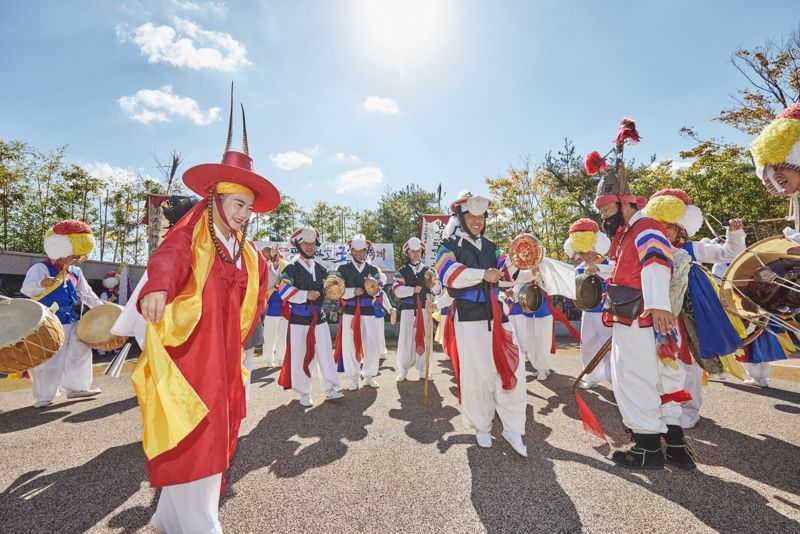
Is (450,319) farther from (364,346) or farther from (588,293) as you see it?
(364,346)

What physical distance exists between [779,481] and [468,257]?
272 centimetres

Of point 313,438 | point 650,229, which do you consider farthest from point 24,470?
point 650,229

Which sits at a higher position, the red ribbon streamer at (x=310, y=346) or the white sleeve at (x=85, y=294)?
the white sleeve at (x=85, y=294)

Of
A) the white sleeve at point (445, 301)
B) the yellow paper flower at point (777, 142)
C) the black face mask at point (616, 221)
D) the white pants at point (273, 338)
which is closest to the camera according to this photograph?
the yellow paper flower at point (777, 142)

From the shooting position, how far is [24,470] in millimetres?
2959

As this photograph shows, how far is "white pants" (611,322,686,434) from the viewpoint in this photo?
282 centimetres

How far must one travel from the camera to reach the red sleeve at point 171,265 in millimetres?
1786

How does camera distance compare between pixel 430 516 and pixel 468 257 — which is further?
pixel 468 257

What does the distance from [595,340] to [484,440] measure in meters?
3.28

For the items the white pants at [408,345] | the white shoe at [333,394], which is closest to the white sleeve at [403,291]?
the white pants at [408,345]

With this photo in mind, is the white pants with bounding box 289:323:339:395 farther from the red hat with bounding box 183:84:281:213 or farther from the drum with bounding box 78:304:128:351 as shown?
the red hat with bounding box 183:84:281:213

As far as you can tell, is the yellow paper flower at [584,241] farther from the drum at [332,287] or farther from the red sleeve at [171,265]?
the red sleeve at [171,265]

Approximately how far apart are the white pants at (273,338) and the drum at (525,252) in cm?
598

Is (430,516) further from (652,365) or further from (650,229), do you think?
(650,229)
